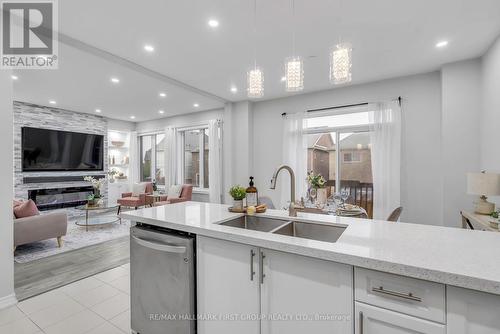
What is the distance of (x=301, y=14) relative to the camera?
2.42 metres

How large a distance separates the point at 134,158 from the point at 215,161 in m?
3.64

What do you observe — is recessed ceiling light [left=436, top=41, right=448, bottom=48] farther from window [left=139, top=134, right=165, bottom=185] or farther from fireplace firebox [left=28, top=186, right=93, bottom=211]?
fireplace firebox [left=28, top=186, right=93, bottom=211]

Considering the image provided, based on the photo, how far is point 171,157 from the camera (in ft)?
23.2

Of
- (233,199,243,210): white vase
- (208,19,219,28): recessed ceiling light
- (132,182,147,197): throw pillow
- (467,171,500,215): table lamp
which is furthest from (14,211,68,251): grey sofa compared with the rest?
(467,171,500,215): table lamp

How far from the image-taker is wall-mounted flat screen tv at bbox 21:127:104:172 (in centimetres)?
553

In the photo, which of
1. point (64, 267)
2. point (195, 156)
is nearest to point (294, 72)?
point (64, 267)

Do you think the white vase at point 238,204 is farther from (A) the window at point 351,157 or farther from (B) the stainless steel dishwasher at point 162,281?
(A) the window at point 351,157

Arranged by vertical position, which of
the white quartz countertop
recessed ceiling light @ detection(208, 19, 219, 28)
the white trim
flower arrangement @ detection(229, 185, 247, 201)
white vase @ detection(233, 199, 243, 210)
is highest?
recessed ceiling light @ detection(208, 19, 219, 28)

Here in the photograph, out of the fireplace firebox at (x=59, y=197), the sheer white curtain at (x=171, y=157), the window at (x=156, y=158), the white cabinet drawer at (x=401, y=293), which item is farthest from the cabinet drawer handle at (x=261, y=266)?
the window at (x=156, y=158)

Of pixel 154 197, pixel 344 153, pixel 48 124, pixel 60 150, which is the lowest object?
pixel 154 197

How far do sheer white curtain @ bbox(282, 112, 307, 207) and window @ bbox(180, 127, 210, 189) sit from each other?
2.48 m

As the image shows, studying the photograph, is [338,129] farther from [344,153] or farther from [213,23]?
[213,23]

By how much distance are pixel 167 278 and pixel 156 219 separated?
41cm

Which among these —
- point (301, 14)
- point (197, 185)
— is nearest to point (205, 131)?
point (197, 185)
